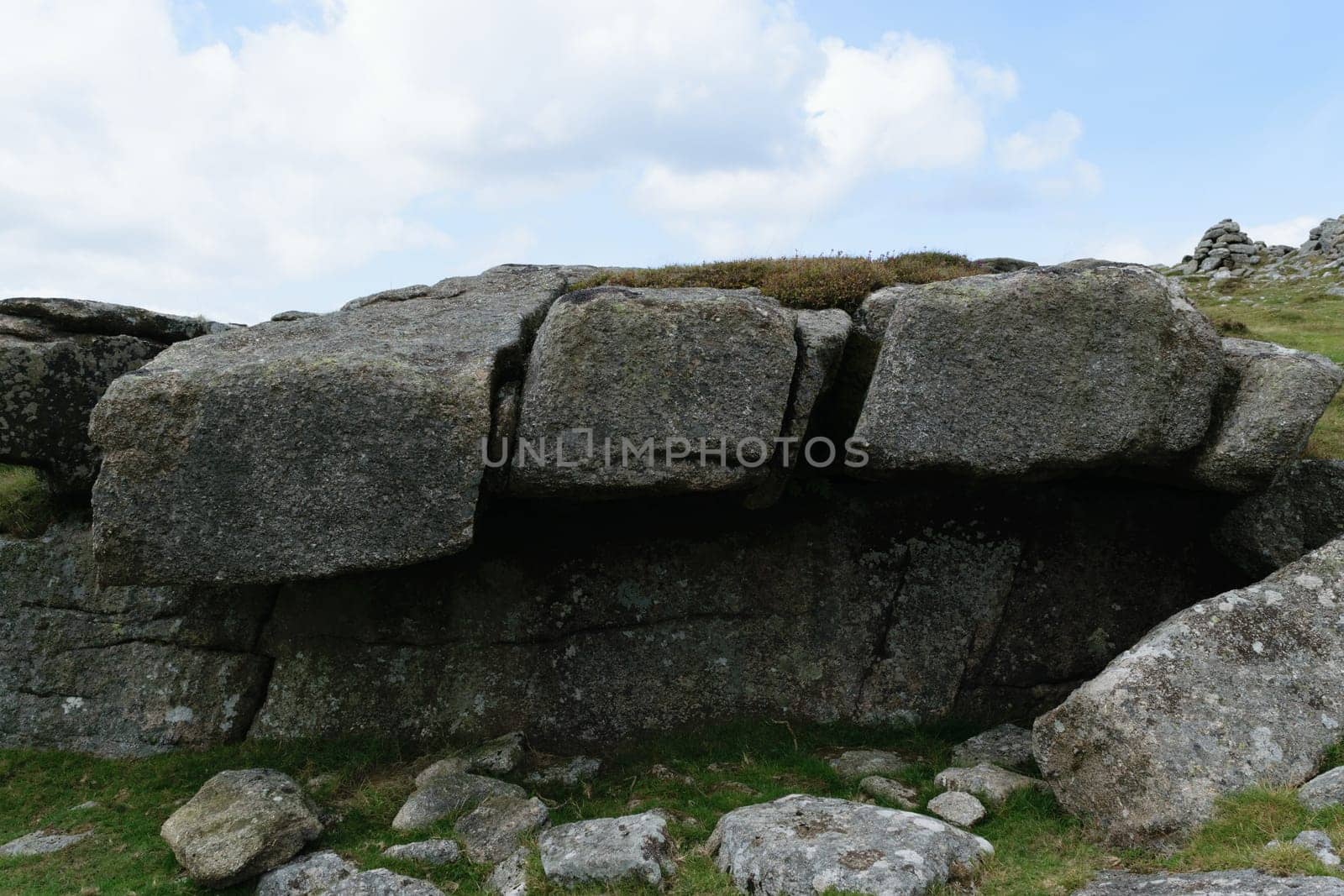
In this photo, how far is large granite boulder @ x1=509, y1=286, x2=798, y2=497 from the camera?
416 inches

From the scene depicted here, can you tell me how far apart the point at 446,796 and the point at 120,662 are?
5.68 m

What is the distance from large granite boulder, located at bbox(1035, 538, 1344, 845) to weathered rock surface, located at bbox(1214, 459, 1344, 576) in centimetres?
222

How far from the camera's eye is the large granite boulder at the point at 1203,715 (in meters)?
8.72

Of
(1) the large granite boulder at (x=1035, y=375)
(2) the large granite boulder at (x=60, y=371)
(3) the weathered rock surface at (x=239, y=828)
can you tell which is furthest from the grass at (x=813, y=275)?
(3) the weathered rock surface at (x=239, y=828)

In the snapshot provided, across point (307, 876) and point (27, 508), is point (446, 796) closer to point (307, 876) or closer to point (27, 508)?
point (307, 876)

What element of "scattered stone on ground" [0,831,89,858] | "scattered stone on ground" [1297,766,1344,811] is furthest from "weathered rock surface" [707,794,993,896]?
"scattered stone on ground" [0,831,89,858]

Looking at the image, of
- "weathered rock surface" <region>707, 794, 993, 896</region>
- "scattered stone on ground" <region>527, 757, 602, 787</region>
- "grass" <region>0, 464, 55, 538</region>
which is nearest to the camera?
"weathered rock surface" <region>707, 794, 993, 896</region>

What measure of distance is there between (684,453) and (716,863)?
13.4ft

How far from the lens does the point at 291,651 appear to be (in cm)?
1320

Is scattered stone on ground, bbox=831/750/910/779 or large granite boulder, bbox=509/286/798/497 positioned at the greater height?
large granite boulder, bbox=509/286/798/497

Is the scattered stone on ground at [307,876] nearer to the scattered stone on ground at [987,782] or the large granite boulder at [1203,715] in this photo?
the scattered stone on ground at [987,782]

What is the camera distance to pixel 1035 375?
1103 centimetres

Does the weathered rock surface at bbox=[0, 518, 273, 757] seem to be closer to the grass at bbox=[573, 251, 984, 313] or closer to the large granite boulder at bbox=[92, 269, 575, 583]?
the large granite boulder at bbox=[92, 269, 575, 583]

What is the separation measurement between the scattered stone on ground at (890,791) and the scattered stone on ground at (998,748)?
41.0 inches
